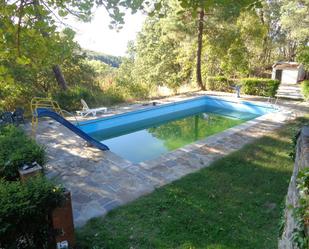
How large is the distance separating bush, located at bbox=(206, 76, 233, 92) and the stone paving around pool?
6.47 meters

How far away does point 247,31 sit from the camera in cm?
1391

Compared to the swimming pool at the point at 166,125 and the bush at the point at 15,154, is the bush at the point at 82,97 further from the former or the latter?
the bush at the point at 15,154

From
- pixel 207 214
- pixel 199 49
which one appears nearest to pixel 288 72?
pixel 199 49

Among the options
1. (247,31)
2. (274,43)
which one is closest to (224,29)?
(247,31)

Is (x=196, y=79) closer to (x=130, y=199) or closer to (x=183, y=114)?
(x=183, y=114)

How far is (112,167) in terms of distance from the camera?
6094mm

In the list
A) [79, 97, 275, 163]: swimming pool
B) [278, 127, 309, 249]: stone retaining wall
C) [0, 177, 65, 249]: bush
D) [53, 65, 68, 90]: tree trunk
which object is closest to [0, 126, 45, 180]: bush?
[0, 177, 65, 249]: bush

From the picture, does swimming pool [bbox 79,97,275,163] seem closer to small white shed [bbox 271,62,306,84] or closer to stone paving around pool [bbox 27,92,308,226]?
stone paving around pool [bbox 27,92,308,226]

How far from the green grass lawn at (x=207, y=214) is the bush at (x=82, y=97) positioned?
7.33m

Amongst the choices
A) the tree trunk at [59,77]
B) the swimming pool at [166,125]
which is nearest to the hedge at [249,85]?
the swimming pool at [166,125]

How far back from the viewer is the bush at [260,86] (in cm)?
1269

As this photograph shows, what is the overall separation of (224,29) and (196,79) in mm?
3117

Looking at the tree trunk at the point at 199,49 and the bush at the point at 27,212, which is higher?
the tree trunk at the point at 199,49

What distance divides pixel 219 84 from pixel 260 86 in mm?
2438
